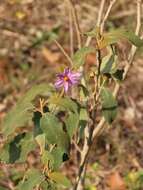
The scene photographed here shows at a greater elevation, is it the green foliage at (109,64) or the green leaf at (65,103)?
the green foliage at (109,64)

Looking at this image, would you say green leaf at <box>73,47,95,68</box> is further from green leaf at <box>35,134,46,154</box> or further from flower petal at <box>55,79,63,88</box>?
green leaf at <box>35,134,46,154</box>

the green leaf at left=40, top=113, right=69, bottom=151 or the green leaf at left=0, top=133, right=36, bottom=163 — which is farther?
the green leaf at left=0, top=133, right=36, bottom=163

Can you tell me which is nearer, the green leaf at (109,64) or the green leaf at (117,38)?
the green leaf at (117,38)

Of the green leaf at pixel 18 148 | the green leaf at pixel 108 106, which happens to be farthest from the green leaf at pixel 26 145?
the green leaf at pixel 108 106

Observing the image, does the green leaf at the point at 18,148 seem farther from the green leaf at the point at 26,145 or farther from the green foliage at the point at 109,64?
the green foliage at the point at 109,64

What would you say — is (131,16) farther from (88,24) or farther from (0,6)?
(0,6)

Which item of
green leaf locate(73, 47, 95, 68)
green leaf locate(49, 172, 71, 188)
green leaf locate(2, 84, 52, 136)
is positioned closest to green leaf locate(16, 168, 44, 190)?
green leaf locate(49, 172, 71, 188)

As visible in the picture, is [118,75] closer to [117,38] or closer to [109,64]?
[109,64]

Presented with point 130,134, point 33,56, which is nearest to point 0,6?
point 33,56
